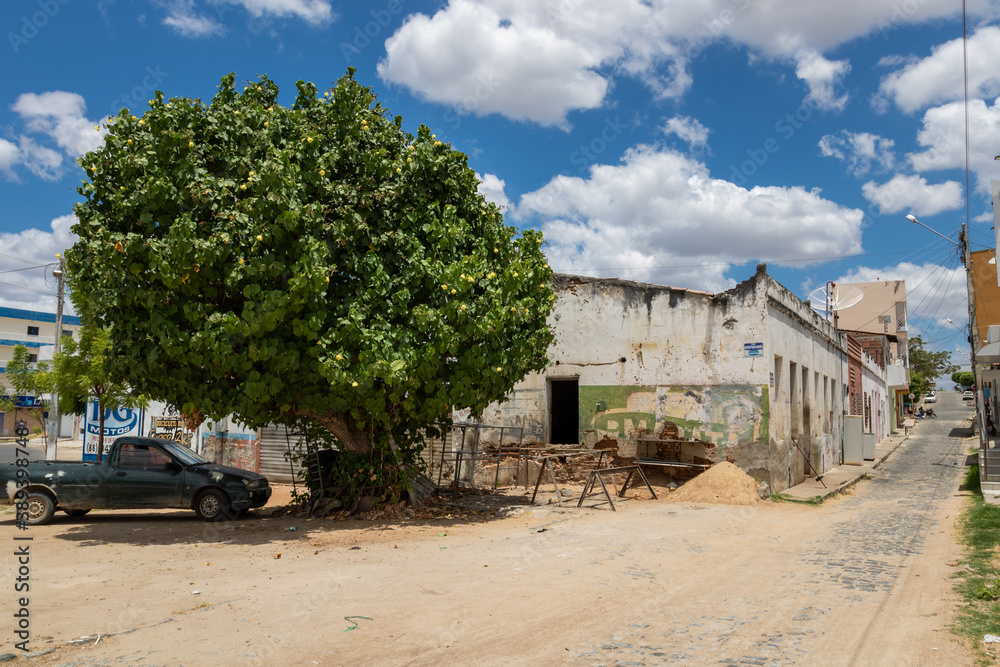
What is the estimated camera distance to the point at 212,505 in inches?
478

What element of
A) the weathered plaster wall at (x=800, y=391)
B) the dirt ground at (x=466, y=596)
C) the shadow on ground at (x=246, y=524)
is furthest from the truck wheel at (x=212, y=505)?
the weathered plaster wall at (x=800, y=391)

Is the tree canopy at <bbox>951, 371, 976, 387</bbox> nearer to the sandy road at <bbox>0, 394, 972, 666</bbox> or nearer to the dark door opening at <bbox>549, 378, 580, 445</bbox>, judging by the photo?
the dark door opening at <bbox>549, 378, 580, 445</bbox>

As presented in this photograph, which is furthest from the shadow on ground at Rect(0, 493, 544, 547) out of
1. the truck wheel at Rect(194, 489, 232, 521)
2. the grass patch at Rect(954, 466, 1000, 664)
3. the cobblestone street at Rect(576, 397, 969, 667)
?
the grass patch at Rect(954, 466, 1000, 664)

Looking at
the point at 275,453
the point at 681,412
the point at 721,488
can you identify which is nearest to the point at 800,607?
the point at 721,488

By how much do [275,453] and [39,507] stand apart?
7398mm

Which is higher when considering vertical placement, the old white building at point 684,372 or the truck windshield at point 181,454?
the old white building at point 684,372

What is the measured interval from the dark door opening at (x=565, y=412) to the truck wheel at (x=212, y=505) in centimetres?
997

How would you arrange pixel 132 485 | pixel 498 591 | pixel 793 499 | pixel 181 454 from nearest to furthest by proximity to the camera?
pixel 498 591 → pixel 132 485 → pixel 181 454 → pixel 793 499

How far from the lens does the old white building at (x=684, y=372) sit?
1498 cm

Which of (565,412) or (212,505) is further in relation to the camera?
(565,412)

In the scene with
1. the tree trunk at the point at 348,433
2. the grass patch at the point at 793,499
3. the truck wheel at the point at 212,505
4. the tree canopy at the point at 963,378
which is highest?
the tree canopy at the point at 963,378

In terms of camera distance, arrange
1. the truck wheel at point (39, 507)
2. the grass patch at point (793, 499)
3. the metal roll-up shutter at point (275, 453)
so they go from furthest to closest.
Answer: the metal roll-up shutter at point (275, 453) → the grass patch at point (793, 499) → the truck wheel at point (39, 507)

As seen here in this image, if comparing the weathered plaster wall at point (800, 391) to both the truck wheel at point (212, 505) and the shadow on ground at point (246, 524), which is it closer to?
the shadow on ground at point (246, 524)

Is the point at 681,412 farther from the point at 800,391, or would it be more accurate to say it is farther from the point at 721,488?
the point at 800,391
